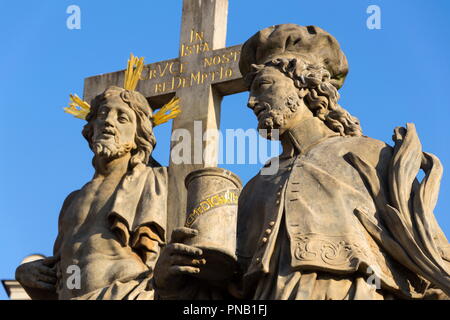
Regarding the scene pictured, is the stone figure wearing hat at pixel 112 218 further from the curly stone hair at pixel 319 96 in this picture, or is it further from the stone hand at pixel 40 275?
the curly stone hair at pixel 319 96

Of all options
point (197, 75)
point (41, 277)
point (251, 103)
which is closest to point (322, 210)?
point (251, 103)

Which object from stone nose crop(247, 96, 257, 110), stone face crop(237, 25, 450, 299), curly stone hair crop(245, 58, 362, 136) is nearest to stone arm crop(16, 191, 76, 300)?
stone face crop(237, 25, 450, 299)

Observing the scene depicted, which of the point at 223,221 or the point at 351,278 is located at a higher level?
the point at 223,221

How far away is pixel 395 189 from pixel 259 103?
49.8 inches

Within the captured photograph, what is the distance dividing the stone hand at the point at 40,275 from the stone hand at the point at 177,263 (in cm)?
276

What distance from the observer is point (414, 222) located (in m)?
8.35

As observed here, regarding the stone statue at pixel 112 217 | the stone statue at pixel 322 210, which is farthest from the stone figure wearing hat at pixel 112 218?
the stone statue at pixel 322 210

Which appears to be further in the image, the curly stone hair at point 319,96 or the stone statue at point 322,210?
the curly stone hair at point 319,96

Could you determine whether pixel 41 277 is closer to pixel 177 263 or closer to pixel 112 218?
pixel 112 218

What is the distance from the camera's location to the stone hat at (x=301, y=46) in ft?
31.3

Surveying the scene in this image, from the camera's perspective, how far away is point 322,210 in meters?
8.33

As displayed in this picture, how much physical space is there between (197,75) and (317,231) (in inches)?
244

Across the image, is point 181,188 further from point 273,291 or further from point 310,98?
point 273,291
